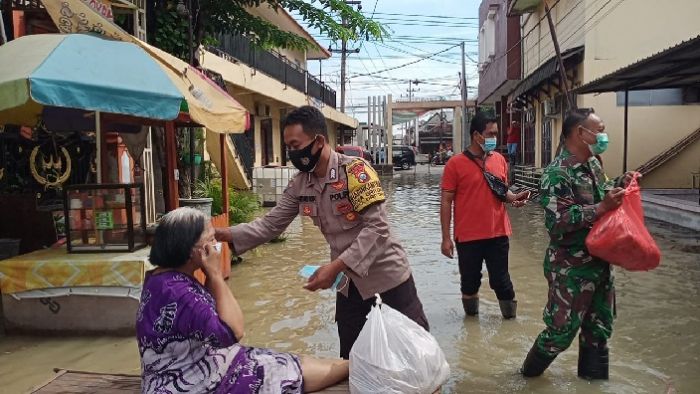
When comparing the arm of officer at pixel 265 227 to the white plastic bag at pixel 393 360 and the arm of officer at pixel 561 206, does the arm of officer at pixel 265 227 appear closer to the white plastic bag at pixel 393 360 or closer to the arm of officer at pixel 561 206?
the white plastic bag at pixel 393 360

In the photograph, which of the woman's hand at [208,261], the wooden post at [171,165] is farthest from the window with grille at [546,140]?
the woman's hand at [208,261]

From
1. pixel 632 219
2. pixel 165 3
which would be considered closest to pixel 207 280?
pixel 632 219

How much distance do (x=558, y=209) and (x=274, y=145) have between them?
2034 centimetres

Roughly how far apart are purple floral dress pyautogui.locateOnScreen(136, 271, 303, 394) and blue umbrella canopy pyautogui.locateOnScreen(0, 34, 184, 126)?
2255 millimetres

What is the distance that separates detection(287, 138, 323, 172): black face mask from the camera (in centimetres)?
287

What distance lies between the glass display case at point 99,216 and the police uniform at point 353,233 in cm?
224

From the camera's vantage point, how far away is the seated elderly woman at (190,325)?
86.7 inches

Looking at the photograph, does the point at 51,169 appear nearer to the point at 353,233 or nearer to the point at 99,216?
the point at 99,216

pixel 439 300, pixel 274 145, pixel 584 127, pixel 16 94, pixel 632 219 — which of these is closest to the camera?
pixel 632 219

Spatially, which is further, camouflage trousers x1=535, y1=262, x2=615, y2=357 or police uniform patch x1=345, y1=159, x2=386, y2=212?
camouflage trousers x1=535, y1=262, x2=615, y2=357

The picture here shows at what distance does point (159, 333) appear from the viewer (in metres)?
2.21

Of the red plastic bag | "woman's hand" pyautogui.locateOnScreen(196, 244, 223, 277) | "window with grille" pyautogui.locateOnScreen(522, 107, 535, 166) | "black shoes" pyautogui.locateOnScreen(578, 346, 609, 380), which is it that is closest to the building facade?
"window with grille" pyautogui.locateOnScreen(522, 107, 535, 166)

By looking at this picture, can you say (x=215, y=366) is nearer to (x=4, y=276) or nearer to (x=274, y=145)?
(x=4, y=276)

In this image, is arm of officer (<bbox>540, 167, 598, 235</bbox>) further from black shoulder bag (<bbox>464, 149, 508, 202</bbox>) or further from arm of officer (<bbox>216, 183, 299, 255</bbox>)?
arm of officer (<bbox>216, 183, 299, 255</bbox>)
